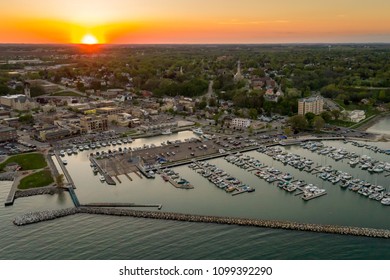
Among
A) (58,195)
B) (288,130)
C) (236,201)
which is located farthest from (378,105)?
(58,195)

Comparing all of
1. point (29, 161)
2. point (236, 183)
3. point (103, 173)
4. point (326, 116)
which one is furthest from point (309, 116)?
point (29, 161)

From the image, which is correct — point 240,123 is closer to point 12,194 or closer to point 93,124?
point 93,124

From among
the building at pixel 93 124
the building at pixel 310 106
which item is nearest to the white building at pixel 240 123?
the building at pixel 310 106

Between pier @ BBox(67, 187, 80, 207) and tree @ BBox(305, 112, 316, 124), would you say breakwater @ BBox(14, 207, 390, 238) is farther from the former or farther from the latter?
tree @ BBox(305, 112, 316, 124)

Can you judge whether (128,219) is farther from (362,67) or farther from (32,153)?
(362,67)

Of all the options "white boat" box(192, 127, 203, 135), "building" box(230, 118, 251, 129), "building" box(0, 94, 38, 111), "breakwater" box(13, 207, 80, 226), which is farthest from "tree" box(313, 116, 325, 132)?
"building" box(0, 94, 38, 111)
